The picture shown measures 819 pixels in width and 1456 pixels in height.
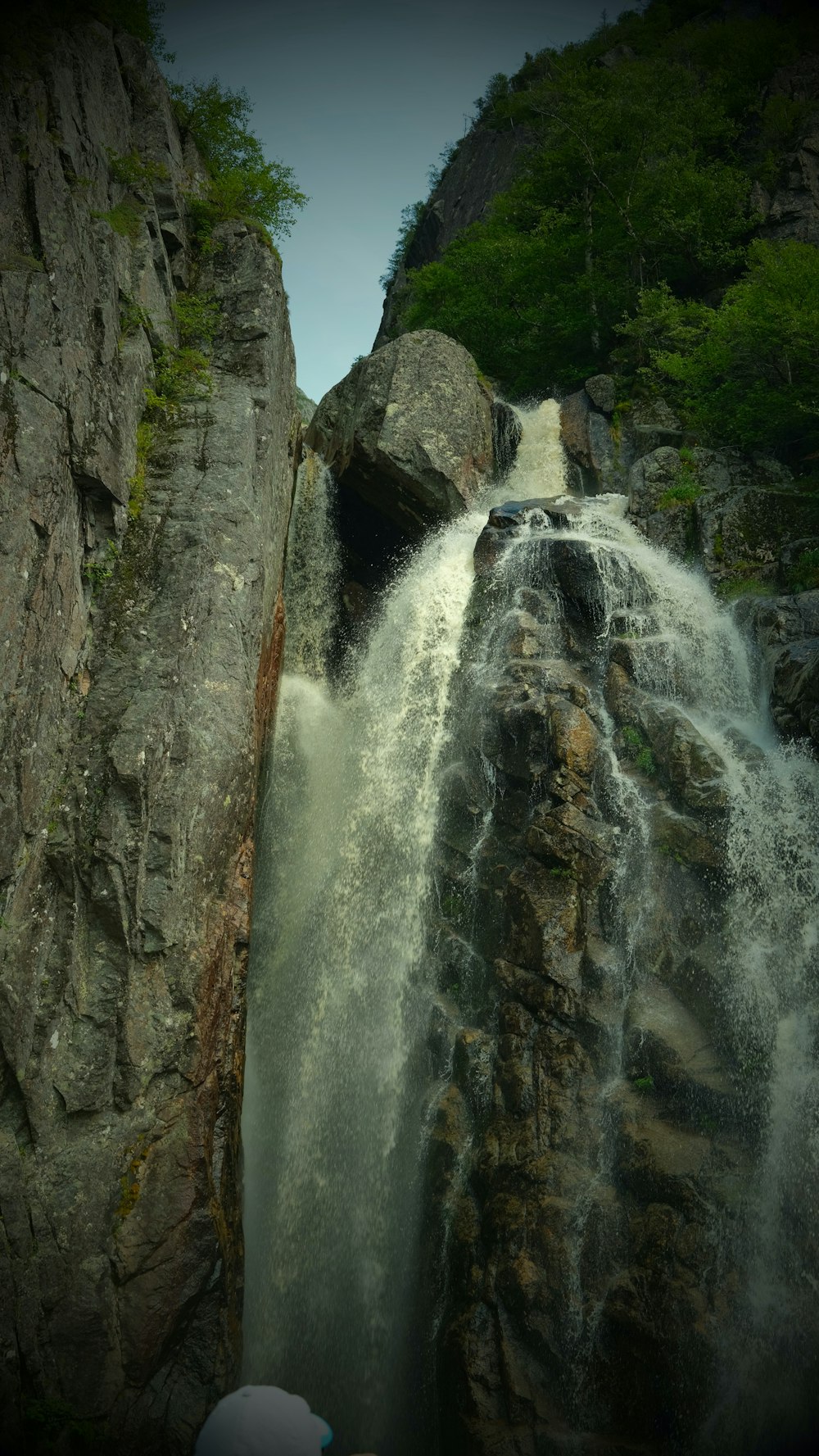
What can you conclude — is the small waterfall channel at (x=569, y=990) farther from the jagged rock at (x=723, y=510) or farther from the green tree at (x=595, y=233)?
the green tree at (x=595, y=233)

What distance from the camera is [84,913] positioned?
8.13 m

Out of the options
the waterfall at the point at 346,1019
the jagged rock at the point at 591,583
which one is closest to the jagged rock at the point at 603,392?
the waterfall at the point at 346,1019

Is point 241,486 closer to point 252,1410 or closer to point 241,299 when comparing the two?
Result: point 241,299

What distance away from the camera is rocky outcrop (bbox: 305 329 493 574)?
16594mm

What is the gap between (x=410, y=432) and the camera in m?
16.8

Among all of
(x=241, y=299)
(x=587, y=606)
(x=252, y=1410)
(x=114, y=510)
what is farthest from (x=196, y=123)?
(x=252, y=1410)

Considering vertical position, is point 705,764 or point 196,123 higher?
point 196,123

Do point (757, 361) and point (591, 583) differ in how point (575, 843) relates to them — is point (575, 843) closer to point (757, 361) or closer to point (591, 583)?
point (591, 583)

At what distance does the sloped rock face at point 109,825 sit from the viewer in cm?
703

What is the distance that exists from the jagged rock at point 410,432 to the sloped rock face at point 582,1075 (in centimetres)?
592

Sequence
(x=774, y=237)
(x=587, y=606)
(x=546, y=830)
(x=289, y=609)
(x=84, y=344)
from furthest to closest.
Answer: (x=774, y=237)
(x=289, y=609)
(x=587, y=606)
(x=546, y=830)
(x=84, y=344)

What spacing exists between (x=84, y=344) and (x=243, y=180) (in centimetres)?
1006

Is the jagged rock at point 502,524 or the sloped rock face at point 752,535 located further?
the jagged rock at point 502,524

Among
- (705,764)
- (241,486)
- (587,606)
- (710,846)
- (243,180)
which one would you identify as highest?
(243,180)
